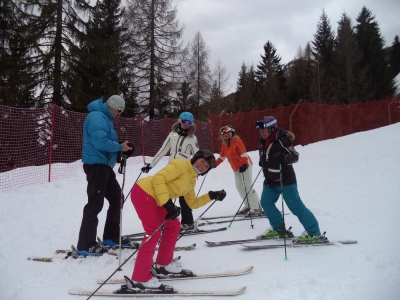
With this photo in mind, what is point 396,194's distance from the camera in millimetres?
6984

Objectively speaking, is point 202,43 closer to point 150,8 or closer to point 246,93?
point 150,8

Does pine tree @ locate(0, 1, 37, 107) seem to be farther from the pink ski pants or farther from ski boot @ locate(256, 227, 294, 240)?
ski boot @ locate(256, 227, 294, 240)

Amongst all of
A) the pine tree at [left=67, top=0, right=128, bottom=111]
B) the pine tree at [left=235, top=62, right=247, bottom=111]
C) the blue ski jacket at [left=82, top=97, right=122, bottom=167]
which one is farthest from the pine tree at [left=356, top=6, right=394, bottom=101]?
the blue ski jacket at [left=82, top=97, right=122, bottom=167]

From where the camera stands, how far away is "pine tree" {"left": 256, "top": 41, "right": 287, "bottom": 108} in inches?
1529

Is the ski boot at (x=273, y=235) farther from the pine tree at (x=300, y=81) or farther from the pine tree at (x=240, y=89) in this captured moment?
the pine tree at (x=240, y=89)

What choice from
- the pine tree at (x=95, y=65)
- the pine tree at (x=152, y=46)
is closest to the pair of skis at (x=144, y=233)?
the pine tree at (x=95, y=65)

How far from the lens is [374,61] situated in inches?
1216

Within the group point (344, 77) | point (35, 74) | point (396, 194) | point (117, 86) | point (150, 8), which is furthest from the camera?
point (344, 77)

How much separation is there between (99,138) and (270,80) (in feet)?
124

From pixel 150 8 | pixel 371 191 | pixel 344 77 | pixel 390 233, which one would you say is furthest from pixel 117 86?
pixel 344 77

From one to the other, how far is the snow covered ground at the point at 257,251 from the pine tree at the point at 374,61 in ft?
85.0

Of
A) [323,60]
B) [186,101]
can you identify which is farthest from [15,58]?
[323,60]

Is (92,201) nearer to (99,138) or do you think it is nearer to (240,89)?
(99,138)

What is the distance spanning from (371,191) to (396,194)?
1.89 ft
